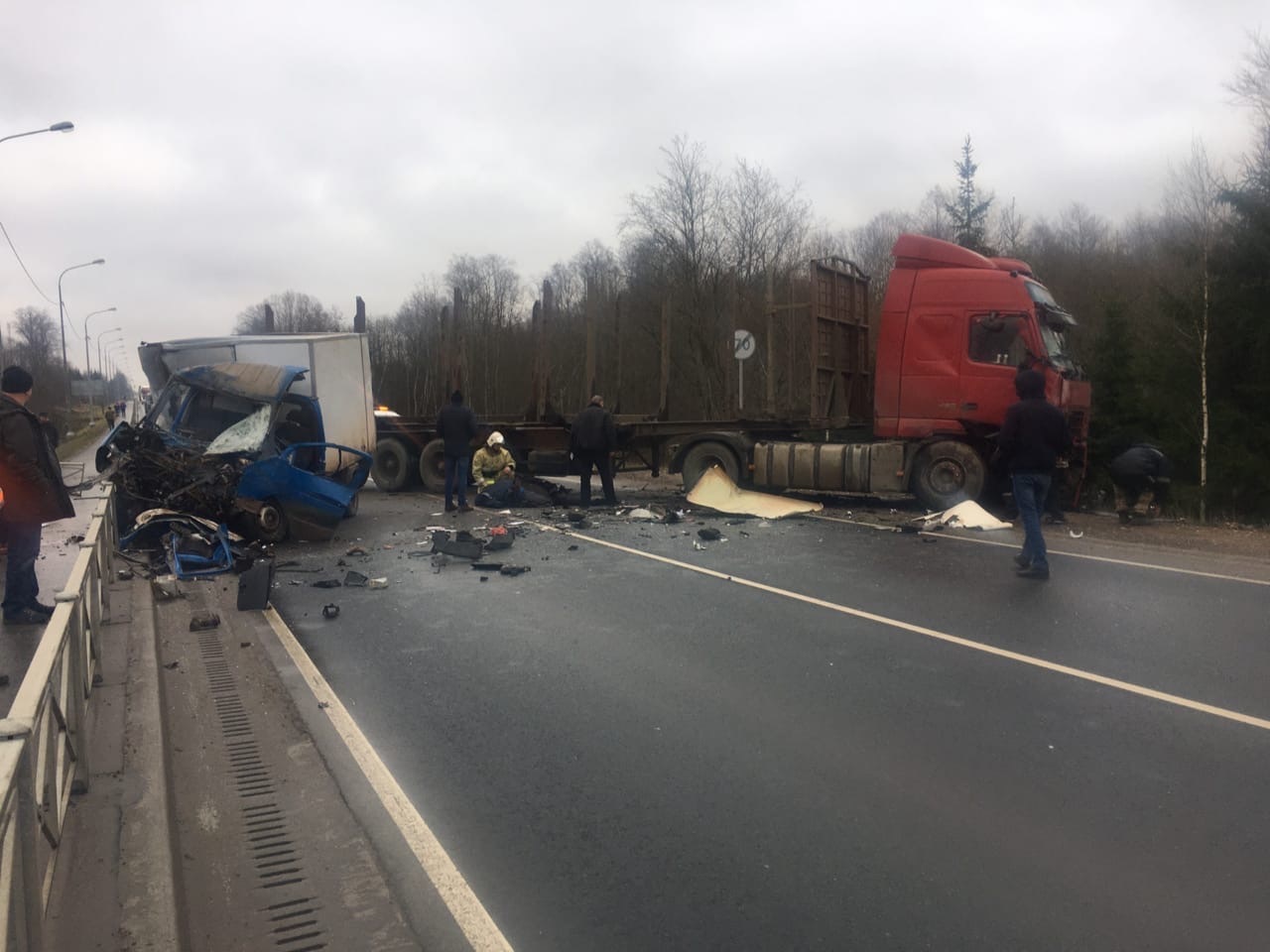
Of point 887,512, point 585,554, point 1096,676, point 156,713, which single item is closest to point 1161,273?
point 887,512

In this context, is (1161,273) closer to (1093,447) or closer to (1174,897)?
(1093,447)

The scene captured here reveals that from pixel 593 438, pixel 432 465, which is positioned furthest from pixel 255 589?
pixel 432 465

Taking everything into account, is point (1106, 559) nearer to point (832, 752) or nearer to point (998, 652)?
point (998, 652)

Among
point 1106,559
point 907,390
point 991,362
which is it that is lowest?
point 1106,559

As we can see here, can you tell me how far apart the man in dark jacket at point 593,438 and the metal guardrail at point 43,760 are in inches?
383

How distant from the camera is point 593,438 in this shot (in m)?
14.9

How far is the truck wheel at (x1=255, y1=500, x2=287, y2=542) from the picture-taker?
11261 millimetres

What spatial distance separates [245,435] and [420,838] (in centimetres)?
951

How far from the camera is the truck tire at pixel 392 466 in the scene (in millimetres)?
18656

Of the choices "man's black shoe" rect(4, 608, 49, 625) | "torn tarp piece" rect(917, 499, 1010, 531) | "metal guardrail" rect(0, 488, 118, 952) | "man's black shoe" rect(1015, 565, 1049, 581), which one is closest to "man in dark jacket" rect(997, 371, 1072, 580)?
"man's black shoe" rect(1015, 565, 1049, 581)

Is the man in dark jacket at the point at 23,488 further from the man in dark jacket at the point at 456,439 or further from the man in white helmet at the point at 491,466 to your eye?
the man in white helmet at the point at 491,466

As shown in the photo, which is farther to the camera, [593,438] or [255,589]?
[593,438]

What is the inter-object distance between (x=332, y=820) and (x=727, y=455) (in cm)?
1257

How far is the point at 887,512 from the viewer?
14602mm
